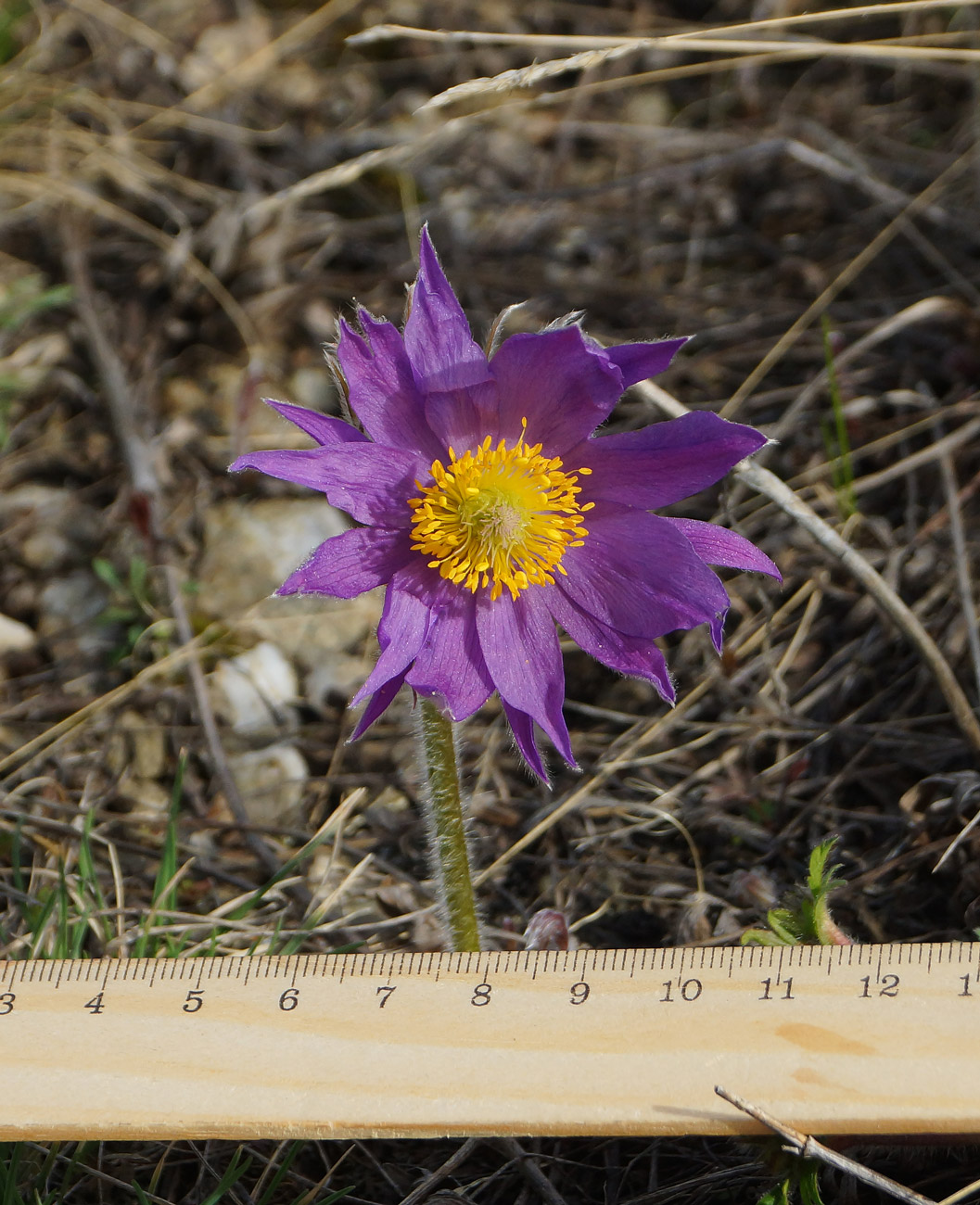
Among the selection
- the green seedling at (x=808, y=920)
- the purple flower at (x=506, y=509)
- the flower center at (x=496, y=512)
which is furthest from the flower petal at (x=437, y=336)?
the green seedling at (x=808, y=920)

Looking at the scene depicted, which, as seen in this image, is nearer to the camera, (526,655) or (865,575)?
(526,655)

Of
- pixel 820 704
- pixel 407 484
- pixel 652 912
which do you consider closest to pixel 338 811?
pixel 652 912

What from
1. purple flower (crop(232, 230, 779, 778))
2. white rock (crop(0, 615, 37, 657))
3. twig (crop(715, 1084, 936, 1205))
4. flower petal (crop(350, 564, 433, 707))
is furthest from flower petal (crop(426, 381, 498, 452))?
white rock (crop(0, 615, 37, 657))

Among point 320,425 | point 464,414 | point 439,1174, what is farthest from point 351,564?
point 439,1174

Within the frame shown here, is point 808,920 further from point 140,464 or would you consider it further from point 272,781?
point 140,464

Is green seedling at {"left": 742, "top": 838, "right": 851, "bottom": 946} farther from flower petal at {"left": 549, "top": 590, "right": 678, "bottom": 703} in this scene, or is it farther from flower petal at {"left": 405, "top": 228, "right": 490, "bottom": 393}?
flower petal at {"left": 405, "top": 228, "right": 490, "bottom": 393}

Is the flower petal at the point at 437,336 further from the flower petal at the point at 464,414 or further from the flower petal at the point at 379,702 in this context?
the flower petal at the point at 379,702
